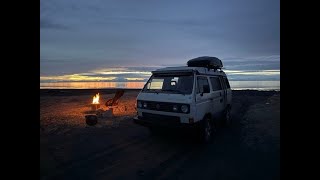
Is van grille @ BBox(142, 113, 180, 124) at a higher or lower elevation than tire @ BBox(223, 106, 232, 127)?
higher

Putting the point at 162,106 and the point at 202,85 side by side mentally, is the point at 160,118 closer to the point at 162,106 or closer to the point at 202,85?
the point at 162,106

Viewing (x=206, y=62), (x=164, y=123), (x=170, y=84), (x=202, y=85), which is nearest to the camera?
(x=164, y=123)

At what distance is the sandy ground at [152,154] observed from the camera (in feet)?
19.1

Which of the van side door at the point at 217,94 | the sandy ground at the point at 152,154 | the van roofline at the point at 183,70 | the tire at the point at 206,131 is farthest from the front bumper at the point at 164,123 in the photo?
the van side door at the point at 217,94

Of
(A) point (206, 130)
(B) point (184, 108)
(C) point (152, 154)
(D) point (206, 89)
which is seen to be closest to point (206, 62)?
(D) point (206, 89)

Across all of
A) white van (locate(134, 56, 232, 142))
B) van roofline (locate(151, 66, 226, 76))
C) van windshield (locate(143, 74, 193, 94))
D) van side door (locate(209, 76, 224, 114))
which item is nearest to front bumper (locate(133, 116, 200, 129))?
white van (locate(134, 56, 232, 142))

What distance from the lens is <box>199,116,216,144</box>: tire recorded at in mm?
8016

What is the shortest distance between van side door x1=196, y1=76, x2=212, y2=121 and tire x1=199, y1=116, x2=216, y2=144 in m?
0.34

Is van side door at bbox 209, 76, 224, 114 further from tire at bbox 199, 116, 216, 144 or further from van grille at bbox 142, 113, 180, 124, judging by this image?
van grille at bbox 142, 113, 180, 124

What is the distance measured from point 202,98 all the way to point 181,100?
90 cm

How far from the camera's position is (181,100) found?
756cm
